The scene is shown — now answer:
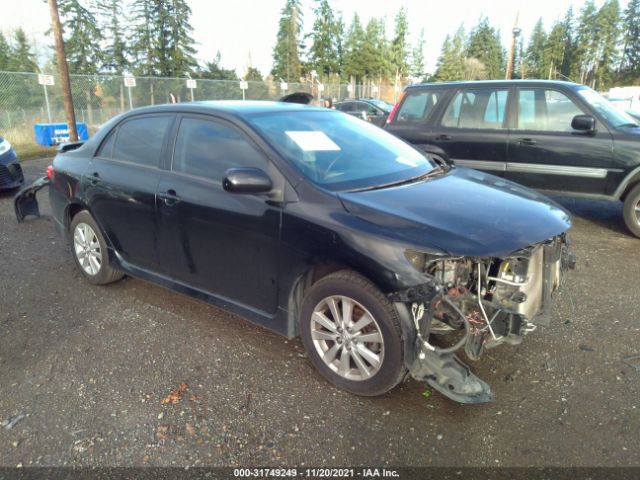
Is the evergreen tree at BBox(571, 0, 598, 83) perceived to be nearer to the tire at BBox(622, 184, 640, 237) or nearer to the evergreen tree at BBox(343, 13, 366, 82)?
the evergreen tree at BBox(343, 13, 366, 82)

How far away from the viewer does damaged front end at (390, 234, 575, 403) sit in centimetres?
255

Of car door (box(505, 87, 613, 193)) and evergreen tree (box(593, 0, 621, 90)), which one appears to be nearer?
car door (box(505, 87, 613, 193))

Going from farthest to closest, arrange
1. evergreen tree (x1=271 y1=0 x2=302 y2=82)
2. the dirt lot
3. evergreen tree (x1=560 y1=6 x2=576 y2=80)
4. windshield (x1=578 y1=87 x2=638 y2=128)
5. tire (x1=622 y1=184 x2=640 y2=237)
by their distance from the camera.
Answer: evergreen tree (x1=560 y1=6 x2=576 y2=80)
evergreen tree (x1=271 y1=0 x2=302 y2=82)
windshield (x1=578 y1=87 x2=638 y2=128)
tire (x1=622 y1=184 x2=640 y2=237)
the dirt lot

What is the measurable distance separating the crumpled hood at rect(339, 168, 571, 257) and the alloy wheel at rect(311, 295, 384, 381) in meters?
0.53

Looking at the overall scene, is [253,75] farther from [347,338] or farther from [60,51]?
[347,338]

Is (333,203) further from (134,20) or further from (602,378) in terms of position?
(134,20)

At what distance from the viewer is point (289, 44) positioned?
185ft

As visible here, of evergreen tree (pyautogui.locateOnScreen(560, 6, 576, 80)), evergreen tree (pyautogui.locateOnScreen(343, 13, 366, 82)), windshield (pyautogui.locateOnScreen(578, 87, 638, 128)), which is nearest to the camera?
windshield (pyautogui.locateOnScreen(578, 87, 638, 128))

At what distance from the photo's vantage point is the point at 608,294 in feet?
13.8

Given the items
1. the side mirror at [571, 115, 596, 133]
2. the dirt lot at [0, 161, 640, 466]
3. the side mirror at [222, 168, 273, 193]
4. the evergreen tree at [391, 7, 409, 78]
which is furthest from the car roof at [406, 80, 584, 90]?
the evergreen tree at [391, 7, 409, 78]

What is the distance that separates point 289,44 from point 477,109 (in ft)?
178

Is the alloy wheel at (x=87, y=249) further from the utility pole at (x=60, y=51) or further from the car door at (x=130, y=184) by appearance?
the utility pole at (x=60, y=51)

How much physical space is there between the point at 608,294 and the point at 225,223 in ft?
11.1

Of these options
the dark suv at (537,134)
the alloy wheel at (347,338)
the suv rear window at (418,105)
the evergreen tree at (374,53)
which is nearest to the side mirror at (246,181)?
the alloy wheel at (347,338)
